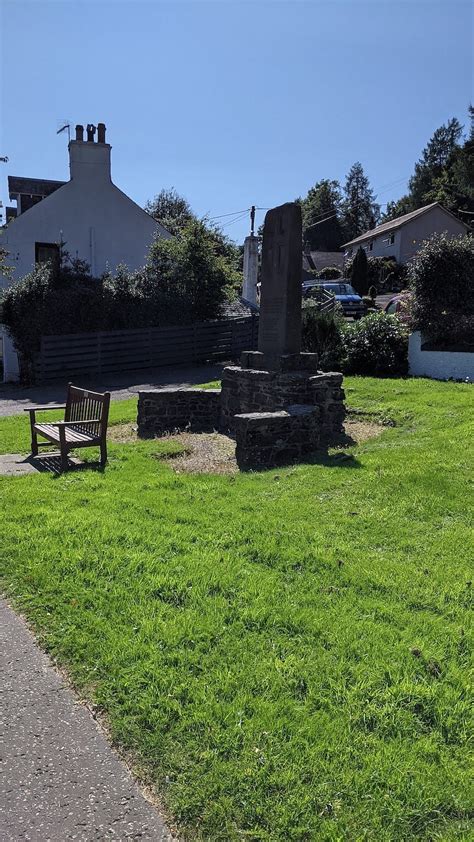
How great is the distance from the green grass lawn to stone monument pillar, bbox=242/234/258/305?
2284cm

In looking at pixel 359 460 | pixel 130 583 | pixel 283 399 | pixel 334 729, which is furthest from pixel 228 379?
pixel 334 729

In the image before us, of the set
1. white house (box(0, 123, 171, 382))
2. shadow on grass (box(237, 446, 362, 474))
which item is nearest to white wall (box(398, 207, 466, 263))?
white house (box(0, 123, 171, 382))

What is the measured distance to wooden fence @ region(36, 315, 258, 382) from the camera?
62.8 ft

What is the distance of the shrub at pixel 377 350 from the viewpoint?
15.7 m

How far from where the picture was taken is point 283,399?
32.7 feet

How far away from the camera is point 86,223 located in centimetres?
2455

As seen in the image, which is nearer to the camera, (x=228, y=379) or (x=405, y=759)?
(x=405, y=759)

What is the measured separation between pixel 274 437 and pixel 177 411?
323 cm

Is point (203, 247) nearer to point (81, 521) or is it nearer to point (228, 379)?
point (228, 379)

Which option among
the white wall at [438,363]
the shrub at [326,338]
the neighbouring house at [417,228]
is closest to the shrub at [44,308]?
the shrub at [326,338]

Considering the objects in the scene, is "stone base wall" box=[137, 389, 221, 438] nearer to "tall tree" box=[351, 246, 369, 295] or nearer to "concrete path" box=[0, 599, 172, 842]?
"concrete path" box=[0, 599, 172, 842]

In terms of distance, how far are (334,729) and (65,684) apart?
1393mm

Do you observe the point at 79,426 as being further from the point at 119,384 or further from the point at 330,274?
the point at 330,274

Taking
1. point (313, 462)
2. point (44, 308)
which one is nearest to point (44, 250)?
point (44, 308)
